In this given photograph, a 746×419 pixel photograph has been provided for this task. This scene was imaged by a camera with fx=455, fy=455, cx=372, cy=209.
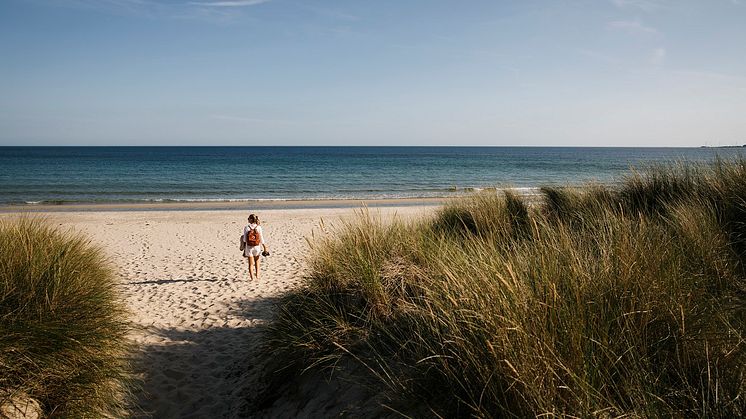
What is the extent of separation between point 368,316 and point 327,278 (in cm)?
112

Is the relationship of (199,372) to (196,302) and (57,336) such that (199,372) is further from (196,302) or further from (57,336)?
(196,302)

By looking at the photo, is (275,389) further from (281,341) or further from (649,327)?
(649,327)

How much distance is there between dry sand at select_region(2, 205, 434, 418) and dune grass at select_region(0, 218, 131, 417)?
58 cm

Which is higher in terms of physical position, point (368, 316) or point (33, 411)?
point (368, 316)

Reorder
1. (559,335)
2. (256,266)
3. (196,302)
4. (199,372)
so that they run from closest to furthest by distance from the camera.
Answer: (559,335) < (199,372) < (196,302) < (256,266)

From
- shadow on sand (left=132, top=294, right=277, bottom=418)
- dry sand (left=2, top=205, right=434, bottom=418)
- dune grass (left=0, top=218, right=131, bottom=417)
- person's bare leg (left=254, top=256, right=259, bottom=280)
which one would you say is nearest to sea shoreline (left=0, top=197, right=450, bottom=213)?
dry sand (left=2, top=205, right=434, bottom=418)

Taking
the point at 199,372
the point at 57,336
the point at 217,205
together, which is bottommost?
the point at 199,372

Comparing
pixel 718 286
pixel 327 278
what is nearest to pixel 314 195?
pixel 327 278

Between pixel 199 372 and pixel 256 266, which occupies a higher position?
pixel 256 266

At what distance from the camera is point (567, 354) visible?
2.58 m

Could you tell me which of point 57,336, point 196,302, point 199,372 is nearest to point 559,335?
point 57,336

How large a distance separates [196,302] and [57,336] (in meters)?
4.49

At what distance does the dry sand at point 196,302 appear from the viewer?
16.7 ft

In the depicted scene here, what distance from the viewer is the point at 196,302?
27.2ft
